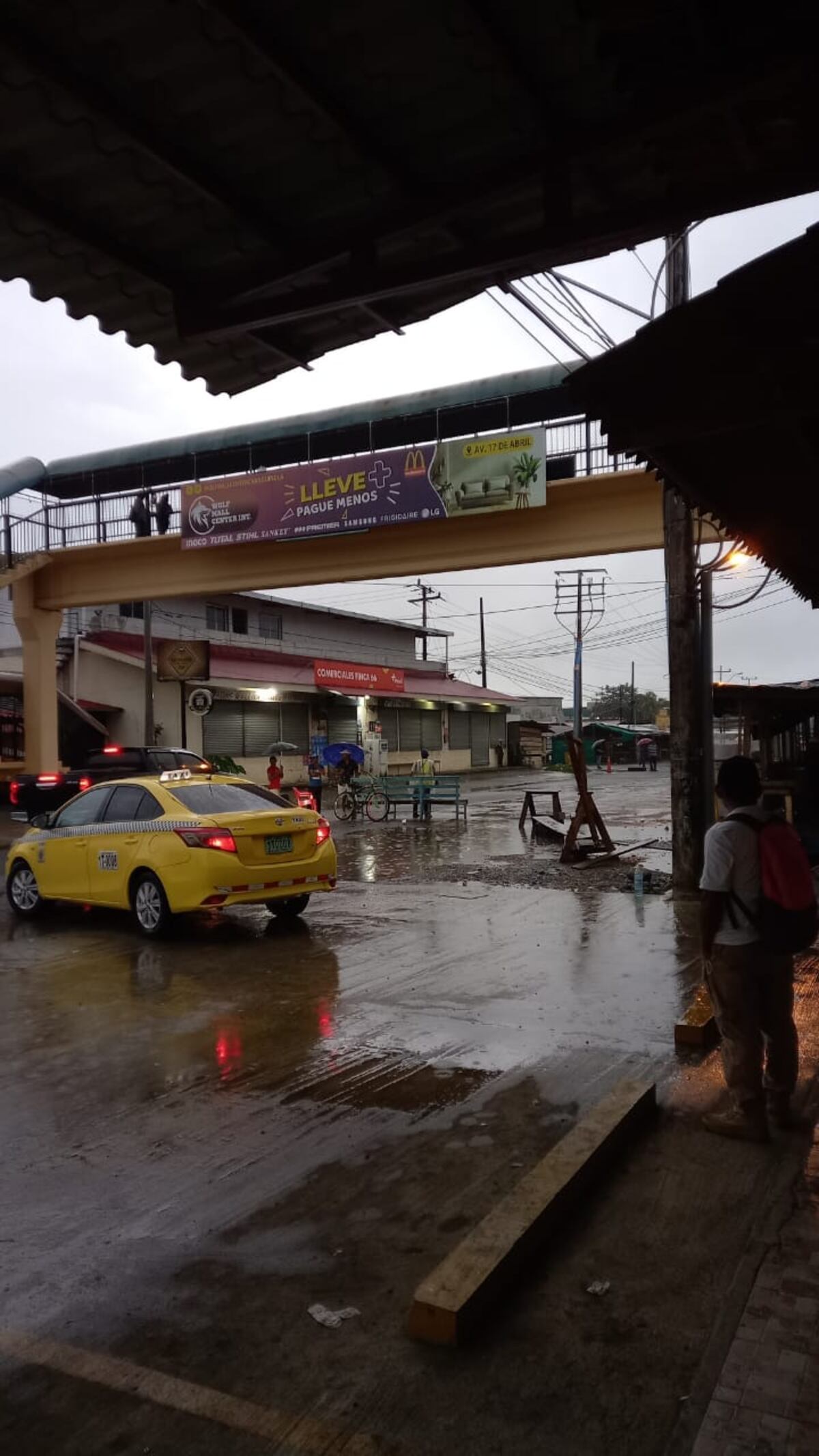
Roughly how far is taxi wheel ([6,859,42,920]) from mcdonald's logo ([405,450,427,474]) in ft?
34.4

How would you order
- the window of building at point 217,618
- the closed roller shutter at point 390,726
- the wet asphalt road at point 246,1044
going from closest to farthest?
the wet asphalt road at point 246,1044
the window of building at point 217,618
the closed roller shutter at point 390,726

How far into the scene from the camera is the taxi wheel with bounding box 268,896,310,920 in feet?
33.4

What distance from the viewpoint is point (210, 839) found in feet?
29.3

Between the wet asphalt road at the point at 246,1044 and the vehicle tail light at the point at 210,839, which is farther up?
the vehicle tail light at the point at 210,839

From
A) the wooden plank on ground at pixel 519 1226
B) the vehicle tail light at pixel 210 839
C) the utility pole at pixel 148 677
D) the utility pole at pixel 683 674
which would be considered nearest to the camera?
the wooden plank on ground at pixel 519 1226

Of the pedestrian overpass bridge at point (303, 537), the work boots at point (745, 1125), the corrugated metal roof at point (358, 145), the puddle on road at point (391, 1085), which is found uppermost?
the pedestrian overpass bridge at point (303, 537)

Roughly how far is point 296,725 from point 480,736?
15484 mm

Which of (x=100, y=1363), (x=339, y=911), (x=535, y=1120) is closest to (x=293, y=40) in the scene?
(x=100, y=1363)

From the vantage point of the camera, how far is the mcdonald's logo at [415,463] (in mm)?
18047

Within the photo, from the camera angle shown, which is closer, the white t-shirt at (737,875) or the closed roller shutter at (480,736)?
the white t-shirt at (737,875)

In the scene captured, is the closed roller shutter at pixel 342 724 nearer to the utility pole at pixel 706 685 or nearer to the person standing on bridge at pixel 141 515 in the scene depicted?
the person standing on bridge at pixel 141 515

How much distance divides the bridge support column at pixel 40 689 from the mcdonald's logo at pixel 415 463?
10.2 m

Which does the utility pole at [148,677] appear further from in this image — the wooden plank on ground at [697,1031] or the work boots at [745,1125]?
the work boots at [745,1125]

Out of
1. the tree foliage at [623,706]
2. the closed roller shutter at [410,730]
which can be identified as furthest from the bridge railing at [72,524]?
the tree foliage at [623,706]
